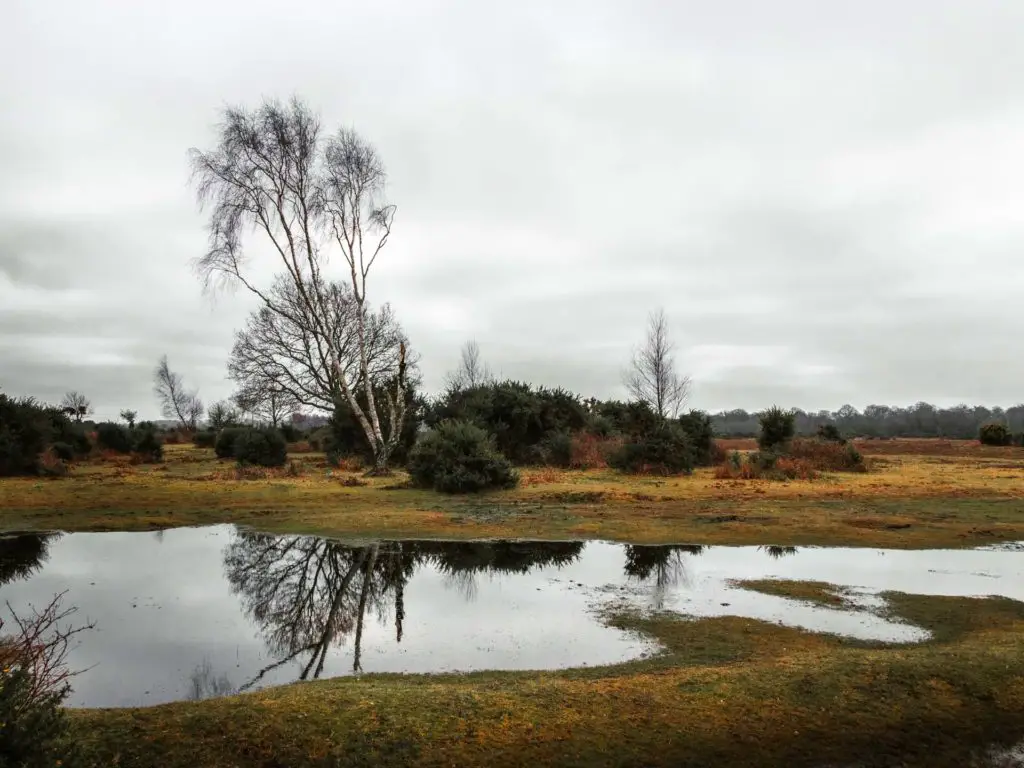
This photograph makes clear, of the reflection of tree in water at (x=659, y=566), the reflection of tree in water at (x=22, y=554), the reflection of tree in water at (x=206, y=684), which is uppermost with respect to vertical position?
the reflection of tree in water at (x=22, y=554)

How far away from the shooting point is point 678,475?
26641 millimetres

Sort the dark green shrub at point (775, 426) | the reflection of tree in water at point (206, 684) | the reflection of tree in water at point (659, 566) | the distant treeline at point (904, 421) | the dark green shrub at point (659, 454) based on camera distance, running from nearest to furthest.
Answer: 1. the reflection of tree in water at point (206, 684)
2. the reflection of tree in water at point (659, 566)
3. the dark green shrub at point (659, 454)
4. the dark green shrub at point (775, 426)
5. the distant treeline at point (904, 421)

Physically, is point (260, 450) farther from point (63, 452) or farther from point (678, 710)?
point (678, 710)

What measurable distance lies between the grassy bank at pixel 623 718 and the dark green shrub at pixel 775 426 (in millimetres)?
27759

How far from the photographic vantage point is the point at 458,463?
71.7 ft

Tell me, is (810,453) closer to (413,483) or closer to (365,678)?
(413,483)

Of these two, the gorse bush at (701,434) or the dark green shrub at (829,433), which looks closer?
the gorse bush at (701,434)

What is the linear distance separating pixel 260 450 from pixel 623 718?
26633 millimetres

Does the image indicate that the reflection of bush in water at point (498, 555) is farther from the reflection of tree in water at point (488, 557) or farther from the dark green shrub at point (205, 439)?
the dark green shrub at point (205, 439)

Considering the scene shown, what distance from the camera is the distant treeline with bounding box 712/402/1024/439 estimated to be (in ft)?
254

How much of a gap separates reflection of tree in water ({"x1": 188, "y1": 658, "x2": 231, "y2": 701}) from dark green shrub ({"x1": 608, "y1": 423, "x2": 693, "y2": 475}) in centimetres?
2187

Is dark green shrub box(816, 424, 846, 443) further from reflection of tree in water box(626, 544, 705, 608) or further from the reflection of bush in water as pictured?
the reflection of bush in water

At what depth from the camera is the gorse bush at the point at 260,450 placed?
29.0m

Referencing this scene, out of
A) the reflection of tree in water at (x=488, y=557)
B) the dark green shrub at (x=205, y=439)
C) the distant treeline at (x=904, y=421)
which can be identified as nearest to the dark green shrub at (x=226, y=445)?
the dark green shrub at (x=205, y=439)
